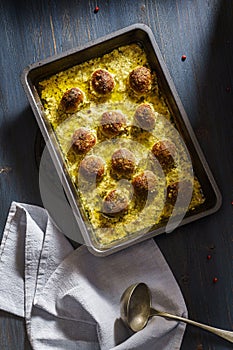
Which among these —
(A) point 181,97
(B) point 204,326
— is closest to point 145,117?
(A) point 181,97

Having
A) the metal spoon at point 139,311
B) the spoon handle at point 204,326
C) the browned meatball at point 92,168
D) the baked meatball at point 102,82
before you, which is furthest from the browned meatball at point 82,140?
the spoon handle at point 204,326

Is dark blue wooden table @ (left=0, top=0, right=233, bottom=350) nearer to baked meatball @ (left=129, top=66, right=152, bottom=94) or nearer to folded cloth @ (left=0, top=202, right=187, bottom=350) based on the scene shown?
folded cloth @ (left=0, top=202, right=187, bottom=350)

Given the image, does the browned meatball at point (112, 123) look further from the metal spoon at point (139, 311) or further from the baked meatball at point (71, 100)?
the metal spoon at point (139, 311)

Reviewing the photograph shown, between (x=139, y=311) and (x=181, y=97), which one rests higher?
(x=181, y=97)

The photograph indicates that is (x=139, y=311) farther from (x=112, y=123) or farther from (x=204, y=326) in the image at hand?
(x=112, y=123)

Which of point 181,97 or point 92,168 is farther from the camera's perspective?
point 181,97
